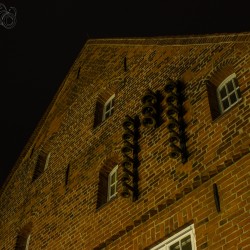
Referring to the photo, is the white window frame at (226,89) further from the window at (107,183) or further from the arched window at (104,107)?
the arched window at (104,107)

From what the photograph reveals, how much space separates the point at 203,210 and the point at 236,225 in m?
0.78

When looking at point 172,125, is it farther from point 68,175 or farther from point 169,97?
point 68,175

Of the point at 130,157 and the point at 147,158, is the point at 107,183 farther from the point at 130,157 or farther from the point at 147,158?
the point at 147,158

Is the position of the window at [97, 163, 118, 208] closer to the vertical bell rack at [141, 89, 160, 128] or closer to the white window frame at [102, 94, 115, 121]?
the vertical bell rack at [141, 89, 160, 128]

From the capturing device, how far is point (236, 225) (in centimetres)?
625

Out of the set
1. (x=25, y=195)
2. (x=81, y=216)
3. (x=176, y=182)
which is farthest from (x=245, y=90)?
(x=25, y=195)

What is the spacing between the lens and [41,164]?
14469mm

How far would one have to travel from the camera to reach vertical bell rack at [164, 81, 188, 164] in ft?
26.9

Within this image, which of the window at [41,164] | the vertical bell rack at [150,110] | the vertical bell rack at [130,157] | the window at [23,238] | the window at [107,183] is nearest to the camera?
the vertical bell rack at [130,157]

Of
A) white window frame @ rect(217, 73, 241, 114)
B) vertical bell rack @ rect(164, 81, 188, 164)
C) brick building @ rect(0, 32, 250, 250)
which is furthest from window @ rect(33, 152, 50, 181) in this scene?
white window frame @ rect(217, 73, 241, 114)

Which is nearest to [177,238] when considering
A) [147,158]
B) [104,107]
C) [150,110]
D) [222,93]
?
[147,158]

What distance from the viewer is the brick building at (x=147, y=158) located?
7074 mm

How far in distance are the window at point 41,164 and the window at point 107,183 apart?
150 inches

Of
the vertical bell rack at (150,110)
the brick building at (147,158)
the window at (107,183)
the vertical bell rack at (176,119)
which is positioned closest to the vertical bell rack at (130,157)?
the brick building at (147,158)
